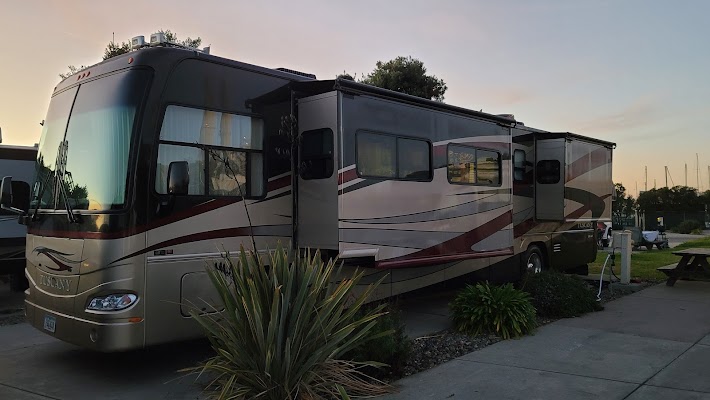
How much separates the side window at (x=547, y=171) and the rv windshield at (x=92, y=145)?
28.1 ft

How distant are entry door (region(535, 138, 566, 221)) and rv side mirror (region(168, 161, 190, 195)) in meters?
8.29

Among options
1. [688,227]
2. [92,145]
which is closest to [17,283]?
[92,145]

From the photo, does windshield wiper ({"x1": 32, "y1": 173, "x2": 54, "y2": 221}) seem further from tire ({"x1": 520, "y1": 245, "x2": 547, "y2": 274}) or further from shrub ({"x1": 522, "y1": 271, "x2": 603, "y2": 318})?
tire ({"x1": 520, "y1": 245, "x2": 547, "y2": 274})

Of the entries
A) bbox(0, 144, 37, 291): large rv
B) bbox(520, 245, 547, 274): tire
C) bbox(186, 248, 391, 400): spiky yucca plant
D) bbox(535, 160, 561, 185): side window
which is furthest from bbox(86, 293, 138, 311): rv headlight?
bbox(535, 160, 561, 185): side window

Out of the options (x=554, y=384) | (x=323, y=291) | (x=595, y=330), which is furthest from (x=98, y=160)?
(x=595, y=330)

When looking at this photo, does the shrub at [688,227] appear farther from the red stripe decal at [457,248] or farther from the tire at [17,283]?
the tire at [17,283]

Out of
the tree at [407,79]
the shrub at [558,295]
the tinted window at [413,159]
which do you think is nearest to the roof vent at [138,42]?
the tinted window at [413,159]

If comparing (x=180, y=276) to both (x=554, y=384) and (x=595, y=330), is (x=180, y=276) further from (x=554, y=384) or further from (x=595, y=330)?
(x=595, y=330)

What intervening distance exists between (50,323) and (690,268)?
1207cm

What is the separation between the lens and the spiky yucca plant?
15.0 feet

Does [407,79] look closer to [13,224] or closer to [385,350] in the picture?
[13,224]

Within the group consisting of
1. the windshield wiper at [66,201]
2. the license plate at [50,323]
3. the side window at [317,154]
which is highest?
the side window at [317,154]

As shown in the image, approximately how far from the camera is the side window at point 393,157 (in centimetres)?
715

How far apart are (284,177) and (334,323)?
248cm
